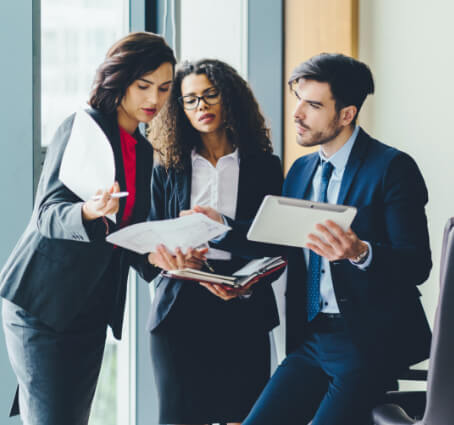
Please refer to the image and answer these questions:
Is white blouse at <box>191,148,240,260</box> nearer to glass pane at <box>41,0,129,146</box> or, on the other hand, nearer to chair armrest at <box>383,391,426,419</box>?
glass pane at <box>41,0,129,146</box>

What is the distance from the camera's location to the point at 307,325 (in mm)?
1880

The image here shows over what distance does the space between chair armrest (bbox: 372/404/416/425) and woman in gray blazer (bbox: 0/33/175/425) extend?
0.78 m

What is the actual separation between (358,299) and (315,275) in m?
0.16

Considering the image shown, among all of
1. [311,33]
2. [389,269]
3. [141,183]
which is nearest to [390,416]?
[389,269]

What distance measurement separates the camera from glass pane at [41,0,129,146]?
223 cm

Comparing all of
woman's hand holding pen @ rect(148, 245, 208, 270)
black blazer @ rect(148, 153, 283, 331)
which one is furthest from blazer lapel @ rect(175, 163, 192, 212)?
woman's hand holding pen @ rect(148, 245, 208, 270)

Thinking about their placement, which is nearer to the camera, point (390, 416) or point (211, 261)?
point (390, 416)

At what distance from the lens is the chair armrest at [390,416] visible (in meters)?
1.46

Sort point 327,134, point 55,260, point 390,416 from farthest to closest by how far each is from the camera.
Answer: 1. point 327,134
2. point 55,260
3. point 390,416

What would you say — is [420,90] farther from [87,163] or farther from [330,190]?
[87,163]

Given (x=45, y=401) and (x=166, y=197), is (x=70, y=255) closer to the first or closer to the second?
(x=45, y=401)

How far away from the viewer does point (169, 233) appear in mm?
1717

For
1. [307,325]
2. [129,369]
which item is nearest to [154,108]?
[307,325]

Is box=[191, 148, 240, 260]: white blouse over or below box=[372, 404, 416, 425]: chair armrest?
over
